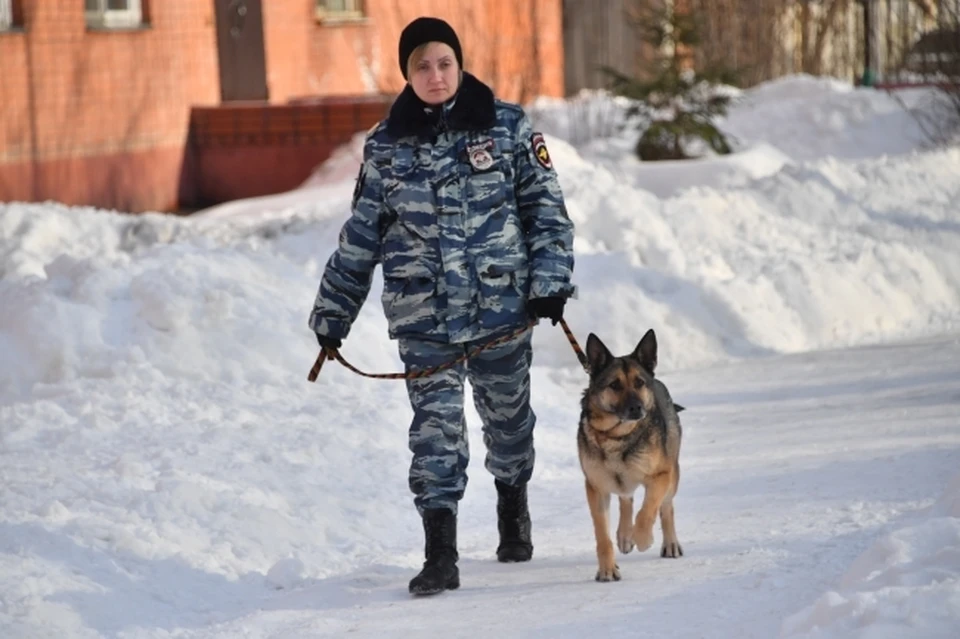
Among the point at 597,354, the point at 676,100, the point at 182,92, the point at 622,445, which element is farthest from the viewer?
the point at 182,92

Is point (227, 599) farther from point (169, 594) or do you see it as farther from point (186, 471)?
point (186, 471)

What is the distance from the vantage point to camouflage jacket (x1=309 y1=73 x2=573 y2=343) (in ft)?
19.6

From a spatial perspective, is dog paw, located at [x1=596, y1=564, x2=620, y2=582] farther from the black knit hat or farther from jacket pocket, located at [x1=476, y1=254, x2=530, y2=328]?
the black knit hat

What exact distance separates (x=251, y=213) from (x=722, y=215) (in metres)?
4.71

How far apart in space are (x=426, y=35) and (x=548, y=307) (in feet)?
3.49

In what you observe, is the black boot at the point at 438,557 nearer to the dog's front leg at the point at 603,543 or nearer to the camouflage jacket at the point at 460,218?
the dog's front leg at the point at 603,543

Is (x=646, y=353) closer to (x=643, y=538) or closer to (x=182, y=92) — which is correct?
(x=643, y=538)

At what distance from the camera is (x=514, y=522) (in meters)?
6.49

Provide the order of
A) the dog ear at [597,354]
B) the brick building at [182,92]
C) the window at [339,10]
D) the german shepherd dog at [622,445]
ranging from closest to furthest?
the german shepherd dog at [622,445] < the dog ear at [597,354] < the brick building at [182,92] < the window at [339,10]

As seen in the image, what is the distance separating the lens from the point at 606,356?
6184mm

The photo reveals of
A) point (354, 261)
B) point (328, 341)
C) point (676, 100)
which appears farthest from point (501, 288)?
point (676, 100)

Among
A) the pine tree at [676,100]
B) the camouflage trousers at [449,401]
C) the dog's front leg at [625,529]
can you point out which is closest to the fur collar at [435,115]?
the camouflage trousers at [449,401]

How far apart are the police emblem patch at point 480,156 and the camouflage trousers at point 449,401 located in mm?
641

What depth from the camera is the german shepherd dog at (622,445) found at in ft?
19.5
